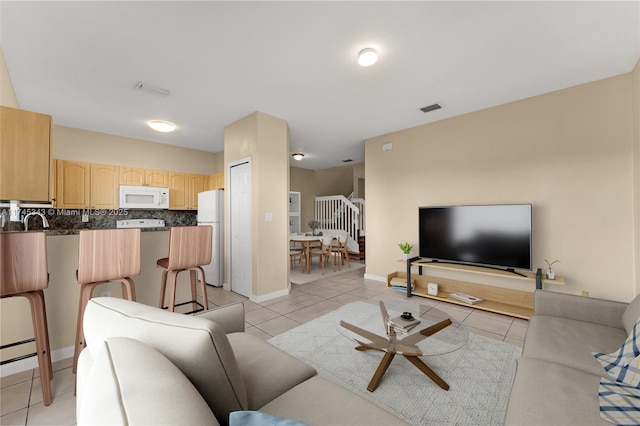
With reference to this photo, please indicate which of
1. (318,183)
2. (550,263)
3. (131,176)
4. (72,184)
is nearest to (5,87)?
(72,184)

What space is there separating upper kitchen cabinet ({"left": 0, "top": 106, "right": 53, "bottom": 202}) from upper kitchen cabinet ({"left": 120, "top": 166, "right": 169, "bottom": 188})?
310cm

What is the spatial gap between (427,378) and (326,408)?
1.34m

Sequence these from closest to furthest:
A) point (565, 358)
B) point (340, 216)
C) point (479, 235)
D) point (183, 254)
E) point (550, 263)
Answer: point (565, 358) → point (183, 254) → point (550, 263) → point (479, 235) → point (340, 216)

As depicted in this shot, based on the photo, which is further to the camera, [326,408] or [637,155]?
[637,155]

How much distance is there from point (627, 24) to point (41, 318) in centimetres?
492

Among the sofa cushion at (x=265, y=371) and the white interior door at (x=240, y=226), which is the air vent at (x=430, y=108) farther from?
the sofa cushion at (x=265, y=371)

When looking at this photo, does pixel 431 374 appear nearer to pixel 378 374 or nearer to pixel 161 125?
pixel 378 374

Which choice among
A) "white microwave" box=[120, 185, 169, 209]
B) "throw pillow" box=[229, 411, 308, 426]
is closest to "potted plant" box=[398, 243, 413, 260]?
"throw pillow" box=[229, 411, 308, 426]

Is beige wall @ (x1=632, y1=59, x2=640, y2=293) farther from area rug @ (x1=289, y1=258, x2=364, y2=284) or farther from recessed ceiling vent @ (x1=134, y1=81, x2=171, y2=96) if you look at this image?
recessed ceiling vent @ (x1=134, y1=81, x2=171, y2=96)

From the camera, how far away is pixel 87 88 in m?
3.12

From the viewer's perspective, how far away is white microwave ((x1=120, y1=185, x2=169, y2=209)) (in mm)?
4805

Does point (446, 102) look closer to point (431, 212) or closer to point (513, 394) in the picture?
point (431, 212)

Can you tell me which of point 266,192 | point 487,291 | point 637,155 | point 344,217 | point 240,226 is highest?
point 637,155

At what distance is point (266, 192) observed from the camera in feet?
13.0
